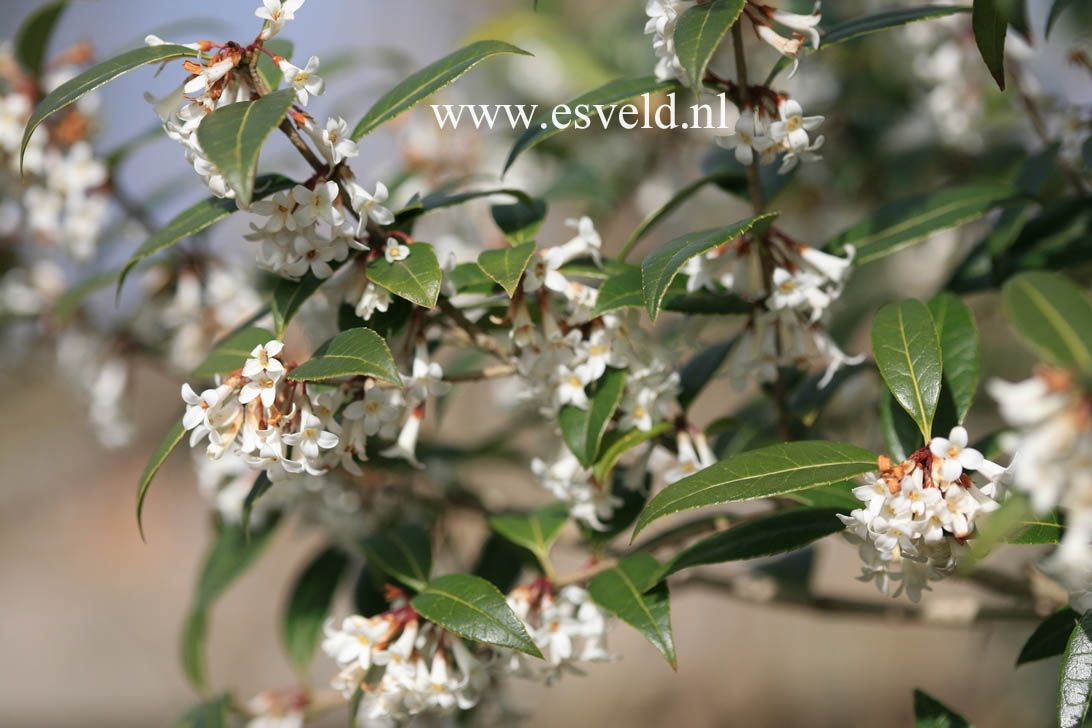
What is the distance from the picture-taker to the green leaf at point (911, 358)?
0.76 m

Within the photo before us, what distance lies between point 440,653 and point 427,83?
0.58 m

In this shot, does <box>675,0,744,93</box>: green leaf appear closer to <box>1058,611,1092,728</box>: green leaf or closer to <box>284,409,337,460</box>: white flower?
<box>284,409,337,460</box>: white flower

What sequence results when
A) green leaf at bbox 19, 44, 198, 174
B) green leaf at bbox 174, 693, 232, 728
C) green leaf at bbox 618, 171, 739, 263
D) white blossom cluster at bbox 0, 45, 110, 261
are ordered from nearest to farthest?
green leaf at bbox 19, 44, 198, 174
green leaf at bbox 618, 171, 739, 263
green leaf at bbox 174, 693, 232, 728
white blossom cluster at bbox 0, 45, 110, 261

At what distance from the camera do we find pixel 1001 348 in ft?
8.25

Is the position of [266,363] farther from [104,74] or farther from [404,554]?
[404,554]

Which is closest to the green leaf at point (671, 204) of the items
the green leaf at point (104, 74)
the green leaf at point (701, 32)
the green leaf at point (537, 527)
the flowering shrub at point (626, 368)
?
the flowering shrub at point (626, 368)

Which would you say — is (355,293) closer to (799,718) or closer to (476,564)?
(476,564)

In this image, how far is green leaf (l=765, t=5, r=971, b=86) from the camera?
87 centimetres

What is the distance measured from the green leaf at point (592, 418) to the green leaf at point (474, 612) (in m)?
0.16

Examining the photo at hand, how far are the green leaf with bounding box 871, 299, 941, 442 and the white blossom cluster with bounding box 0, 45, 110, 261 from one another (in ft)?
3.91

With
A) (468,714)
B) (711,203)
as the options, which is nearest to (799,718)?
(711,203)

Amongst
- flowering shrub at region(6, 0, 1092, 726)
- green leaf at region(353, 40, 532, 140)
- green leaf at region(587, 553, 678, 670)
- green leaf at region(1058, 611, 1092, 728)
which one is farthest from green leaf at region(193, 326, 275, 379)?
green leaf at region(1058, 611, 1092, 728)

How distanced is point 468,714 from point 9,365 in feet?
4.26

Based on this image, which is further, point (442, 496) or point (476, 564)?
point (442, 496)
